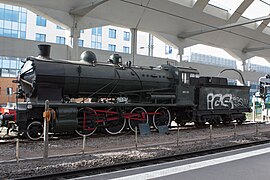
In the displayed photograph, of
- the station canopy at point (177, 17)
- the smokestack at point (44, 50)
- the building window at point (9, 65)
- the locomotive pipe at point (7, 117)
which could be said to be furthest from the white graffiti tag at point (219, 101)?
the building window at point (9, 65)

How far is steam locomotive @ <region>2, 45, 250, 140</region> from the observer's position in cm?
953

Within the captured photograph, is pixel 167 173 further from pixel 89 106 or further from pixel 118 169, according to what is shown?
pixel 89 106

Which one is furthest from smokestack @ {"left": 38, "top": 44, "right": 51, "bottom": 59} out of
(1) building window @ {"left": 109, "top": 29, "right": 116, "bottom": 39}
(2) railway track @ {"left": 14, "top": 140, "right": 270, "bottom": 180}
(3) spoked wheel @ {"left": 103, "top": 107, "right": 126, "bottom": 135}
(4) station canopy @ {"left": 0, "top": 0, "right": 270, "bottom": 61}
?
(1) building window @ {"left": 109, "top": 29, "right": 116, "bottom": 39}

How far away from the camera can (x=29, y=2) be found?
618 inches

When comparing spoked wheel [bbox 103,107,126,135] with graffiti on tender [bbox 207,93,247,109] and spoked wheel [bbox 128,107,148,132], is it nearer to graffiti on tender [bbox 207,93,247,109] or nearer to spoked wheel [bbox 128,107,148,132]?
spoked wheel [bbox 128,107,148,132]

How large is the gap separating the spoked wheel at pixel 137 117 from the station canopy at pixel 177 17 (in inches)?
288

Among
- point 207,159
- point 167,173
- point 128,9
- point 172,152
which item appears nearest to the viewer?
point 167,173

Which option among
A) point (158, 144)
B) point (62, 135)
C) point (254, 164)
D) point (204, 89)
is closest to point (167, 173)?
point (254, 164)

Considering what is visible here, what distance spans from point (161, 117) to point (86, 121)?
3.68 metres

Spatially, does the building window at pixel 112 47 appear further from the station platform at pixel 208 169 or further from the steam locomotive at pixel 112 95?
the station platform at pixel 208 169

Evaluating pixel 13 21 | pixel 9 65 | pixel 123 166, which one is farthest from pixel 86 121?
pixel 13 21

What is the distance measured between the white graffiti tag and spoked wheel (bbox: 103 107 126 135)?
4986 mm

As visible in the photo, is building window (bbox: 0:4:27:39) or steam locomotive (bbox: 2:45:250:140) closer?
steam locomotive (bbox: 2:45:250:140)

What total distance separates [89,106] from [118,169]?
4388 mm
